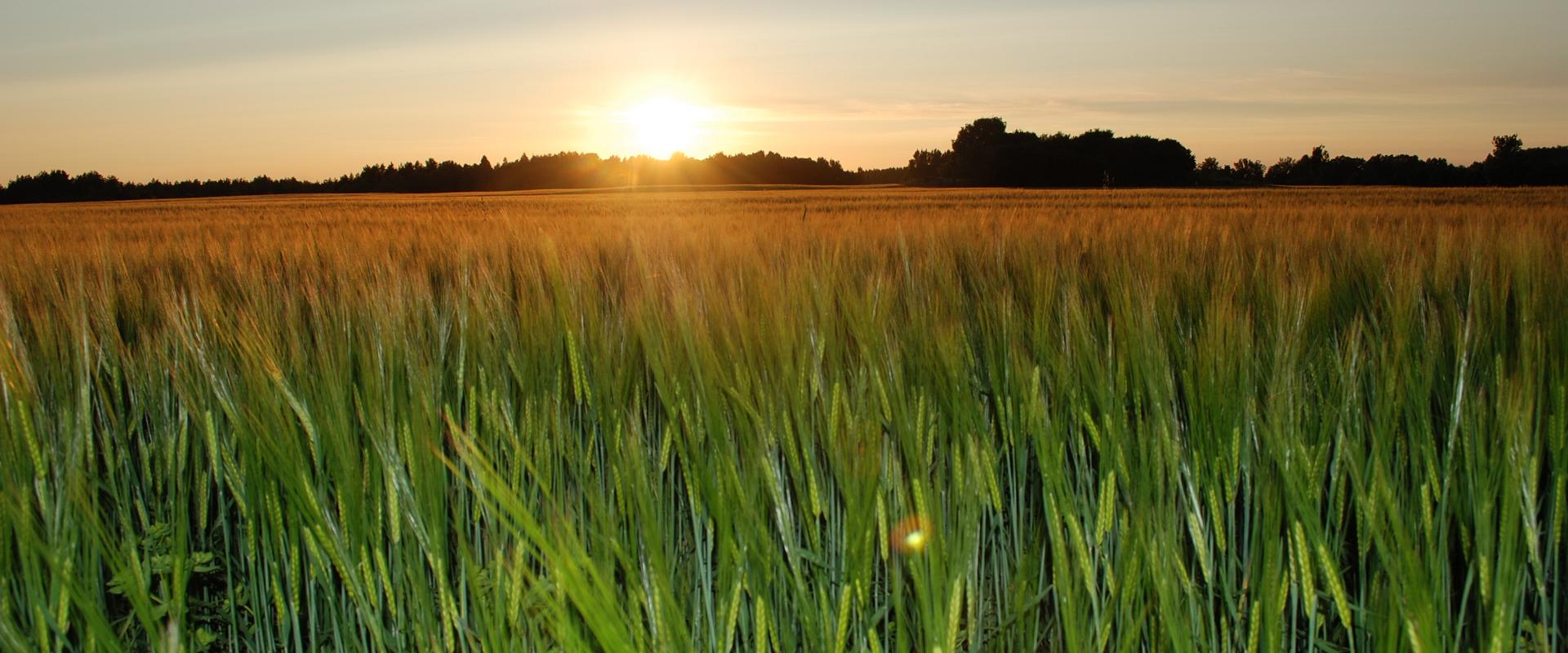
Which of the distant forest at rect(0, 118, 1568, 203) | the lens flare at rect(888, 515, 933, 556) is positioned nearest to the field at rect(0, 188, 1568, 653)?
the lens flare at rect(888, 515, 933, 556)

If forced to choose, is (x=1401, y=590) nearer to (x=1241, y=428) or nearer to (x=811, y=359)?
(x=1241, y=428)

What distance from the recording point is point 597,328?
4.29 feet

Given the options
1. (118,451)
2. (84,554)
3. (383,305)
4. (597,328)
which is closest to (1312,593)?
(597,328)

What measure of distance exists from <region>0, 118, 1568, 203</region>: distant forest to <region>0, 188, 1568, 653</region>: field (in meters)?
35.5

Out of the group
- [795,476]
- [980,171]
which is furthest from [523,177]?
[795,476]

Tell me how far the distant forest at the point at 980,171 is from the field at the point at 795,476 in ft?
116

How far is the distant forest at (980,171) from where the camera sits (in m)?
35.8

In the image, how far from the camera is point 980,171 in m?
41.7

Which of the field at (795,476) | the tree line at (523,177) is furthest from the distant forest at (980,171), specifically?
the field at (795,476)

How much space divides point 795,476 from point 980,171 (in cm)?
4237

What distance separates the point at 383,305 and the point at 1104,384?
0.98m

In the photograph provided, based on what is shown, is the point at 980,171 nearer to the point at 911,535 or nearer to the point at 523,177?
the point at 523,177

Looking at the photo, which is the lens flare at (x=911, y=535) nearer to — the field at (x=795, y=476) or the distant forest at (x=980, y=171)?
the field at (x=795, y=476)

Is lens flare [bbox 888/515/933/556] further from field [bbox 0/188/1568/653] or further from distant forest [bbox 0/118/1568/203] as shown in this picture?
distant forest [bbox 0/118/1568/203]
